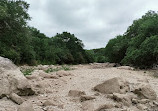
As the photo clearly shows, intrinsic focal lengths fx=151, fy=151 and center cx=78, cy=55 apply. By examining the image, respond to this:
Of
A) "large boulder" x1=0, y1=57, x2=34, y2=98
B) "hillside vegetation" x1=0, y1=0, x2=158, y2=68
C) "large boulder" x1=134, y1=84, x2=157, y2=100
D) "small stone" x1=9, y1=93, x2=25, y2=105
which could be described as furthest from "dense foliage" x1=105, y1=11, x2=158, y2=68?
"small stone" x1=9, y1=93, x2=25, y2=105

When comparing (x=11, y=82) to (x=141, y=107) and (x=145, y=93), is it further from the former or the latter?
(x=145, y=93)

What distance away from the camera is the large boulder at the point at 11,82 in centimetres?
433

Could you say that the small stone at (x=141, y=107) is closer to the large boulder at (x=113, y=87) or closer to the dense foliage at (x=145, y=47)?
the large boulder at (x=113, y=87)

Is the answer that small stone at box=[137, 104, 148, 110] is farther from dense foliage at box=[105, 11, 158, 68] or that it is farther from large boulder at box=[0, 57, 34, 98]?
dense foliage at box=[105, 11, 158, 68]

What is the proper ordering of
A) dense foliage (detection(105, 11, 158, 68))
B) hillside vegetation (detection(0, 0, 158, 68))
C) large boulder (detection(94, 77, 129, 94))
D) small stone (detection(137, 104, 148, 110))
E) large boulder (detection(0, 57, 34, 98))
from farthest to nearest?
dense foliage (detection(105, 11, 158, 68))
hillside vegetation (detection(0, 0, 158, 68))
large boulder (detection(94, 77, 129, 94))
large boulder (detection(0, 57, 34, 98))
small stone (detection(137, 104, 148, 110))

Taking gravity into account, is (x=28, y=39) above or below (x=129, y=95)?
above

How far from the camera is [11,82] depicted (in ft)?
15.0

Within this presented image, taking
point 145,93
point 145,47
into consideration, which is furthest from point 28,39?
point 145,47

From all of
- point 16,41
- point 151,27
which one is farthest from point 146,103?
point 151,27

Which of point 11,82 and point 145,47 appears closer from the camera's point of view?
point 11,82

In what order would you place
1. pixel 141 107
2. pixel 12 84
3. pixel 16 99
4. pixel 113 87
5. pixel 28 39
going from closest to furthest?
pixel 16 99, pixel 141 107, pixel 12 84, pixel 113 87, pixel 28 39

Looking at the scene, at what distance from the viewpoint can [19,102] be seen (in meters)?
3.99

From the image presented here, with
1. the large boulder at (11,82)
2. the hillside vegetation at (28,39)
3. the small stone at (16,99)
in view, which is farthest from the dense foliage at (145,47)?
the small stone at (16,99)

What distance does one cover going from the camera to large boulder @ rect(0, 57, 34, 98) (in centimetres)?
433
